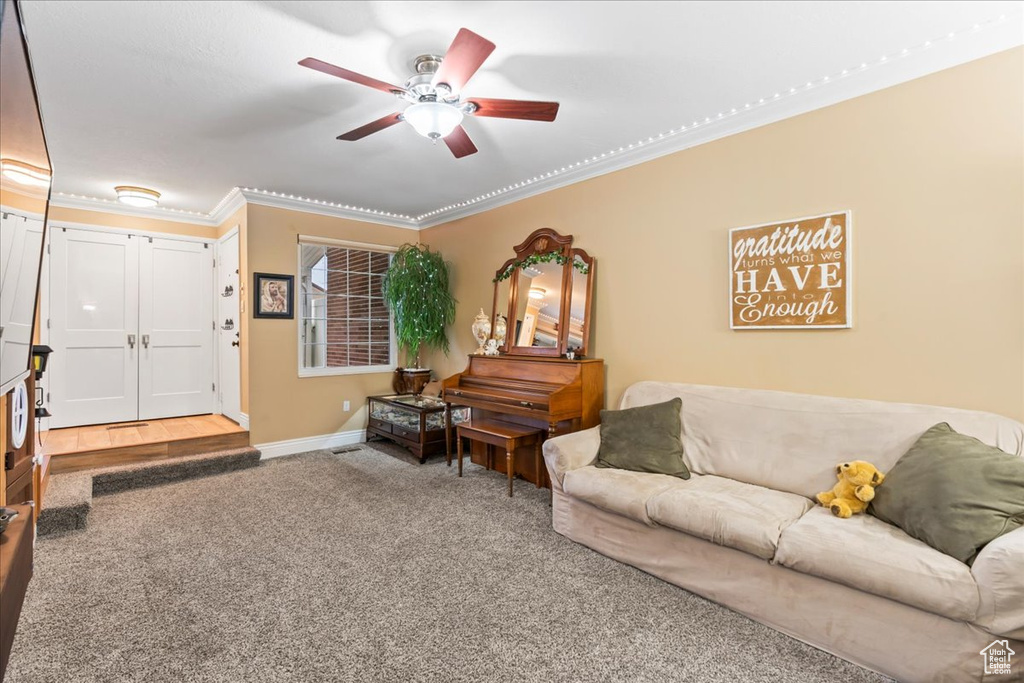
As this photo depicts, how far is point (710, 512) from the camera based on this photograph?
7.50 feet

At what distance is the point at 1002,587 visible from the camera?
5.26 feet

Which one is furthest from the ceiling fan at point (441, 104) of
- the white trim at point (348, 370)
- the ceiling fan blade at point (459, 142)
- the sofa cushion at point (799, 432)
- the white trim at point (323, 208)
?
the white trim at point (348, 370)

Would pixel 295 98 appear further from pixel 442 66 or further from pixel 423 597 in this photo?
pixel 423 597

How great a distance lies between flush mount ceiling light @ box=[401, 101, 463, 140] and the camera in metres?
2.40

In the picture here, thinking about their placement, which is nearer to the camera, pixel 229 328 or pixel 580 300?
pixel 580 300

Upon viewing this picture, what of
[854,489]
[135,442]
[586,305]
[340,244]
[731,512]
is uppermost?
[340,244]

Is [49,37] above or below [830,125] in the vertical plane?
above

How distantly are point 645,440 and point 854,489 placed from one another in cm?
106

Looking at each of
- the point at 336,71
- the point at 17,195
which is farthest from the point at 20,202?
the point at 336,71

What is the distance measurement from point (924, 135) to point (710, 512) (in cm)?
213

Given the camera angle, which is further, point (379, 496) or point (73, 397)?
point (73, 397)

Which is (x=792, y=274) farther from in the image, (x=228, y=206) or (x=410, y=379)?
(x=228, y=206)

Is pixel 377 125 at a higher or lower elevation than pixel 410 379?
higher

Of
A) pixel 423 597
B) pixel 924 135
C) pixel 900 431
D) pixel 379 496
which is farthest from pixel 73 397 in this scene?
pixel 924 135
